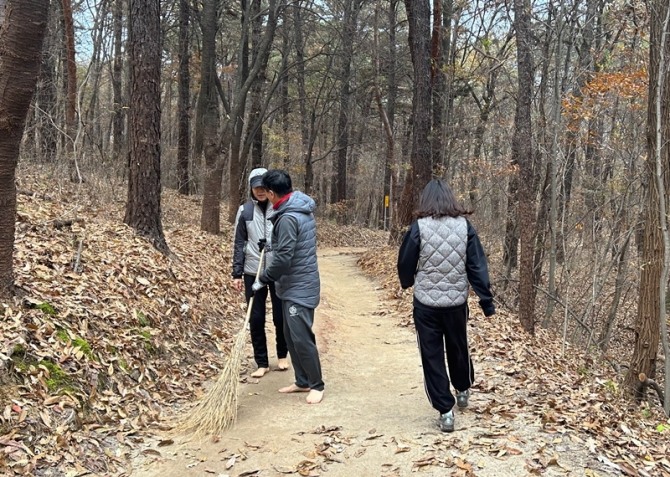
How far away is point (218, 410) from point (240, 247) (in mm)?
1840

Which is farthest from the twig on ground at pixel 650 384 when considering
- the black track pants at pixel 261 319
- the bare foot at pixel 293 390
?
the black track pants at pixel 261 319

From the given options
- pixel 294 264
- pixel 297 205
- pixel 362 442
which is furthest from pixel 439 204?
pixel 362 442

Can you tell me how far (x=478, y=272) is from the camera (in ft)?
14.5

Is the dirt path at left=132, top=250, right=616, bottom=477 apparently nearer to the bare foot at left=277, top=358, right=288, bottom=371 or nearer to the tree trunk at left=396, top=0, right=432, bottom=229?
the bare foot at left=277, top=358, right=288, bottom=371

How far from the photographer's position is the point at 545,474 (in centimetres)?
381

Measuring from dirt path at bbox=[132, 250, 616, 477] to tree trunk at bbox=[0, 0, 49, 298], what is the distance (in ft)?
7.85

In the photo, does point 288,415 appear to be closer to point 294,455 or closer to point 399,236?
point 294,455

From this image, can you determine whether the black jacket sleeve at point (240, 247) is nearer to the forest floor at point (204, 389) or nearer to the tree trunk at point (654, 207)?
the forest floor at point (204, 389)

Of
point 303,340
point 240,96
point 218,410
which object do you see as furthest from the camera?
point 240,96

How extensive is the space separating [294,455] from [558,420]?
2.23m

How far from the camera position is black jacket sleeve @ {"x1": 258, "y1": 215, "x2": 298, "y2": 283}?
16.1ft

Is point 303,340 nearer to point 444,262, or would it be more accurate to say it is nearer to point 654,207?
point 444,262

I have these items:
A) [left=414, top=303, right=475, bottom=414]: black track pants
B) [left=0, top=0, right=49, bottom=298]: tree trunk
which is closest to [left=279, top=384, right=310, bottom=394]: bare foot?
[left=414, top=303, right=475, bottom=414]: black track pants

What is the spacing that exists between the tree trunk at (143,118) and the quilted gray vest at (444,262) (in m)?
5.27
